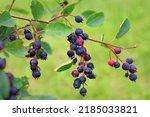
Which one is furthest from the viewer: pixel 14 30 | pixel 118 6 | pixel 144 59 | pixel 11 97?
pixel 118 6

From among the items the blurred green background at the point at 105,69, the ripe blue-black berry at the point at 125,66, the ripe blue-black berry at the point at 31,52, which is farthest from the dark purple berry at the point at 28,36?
the blurred green background at the point at 105,69

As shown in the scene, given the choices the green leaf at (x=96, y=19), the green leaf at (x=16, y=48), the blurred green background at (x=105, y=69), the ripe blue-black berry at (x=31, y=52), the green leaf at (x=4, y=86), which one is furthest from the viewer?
the blurred green background at (x=105, y=69)

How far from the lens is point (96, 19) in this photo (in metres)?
1.18

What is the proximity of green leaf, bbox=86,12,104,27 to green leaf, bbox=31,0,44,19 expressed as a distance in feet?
0.44

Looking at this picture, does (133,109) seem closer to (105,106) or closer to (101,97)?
(105,106)

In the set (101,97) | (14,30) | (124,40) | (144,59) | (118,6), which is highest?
(118,6)

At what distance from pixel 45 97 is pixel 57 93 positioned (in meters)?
2.99

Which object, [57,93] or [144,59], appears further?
[144,59]

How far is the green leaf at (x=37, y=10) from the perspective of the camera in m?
1.18

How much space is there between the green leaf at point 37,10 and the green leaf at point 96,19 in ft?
0.44

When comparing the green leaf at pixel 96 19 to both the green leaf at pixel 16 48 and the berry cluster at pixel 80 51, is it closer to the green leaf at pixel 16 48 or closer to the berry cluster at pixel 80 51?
the berry cluster at pixel 80 51

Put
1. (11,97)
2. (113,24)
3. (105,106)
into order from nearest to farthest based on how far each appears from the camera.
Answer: (11,97) → (105,106) → (113,24)

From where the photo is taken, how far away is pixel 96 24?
118 centimetres

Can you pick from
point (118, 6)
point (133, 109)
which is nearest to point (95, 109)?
point (133, 109)
